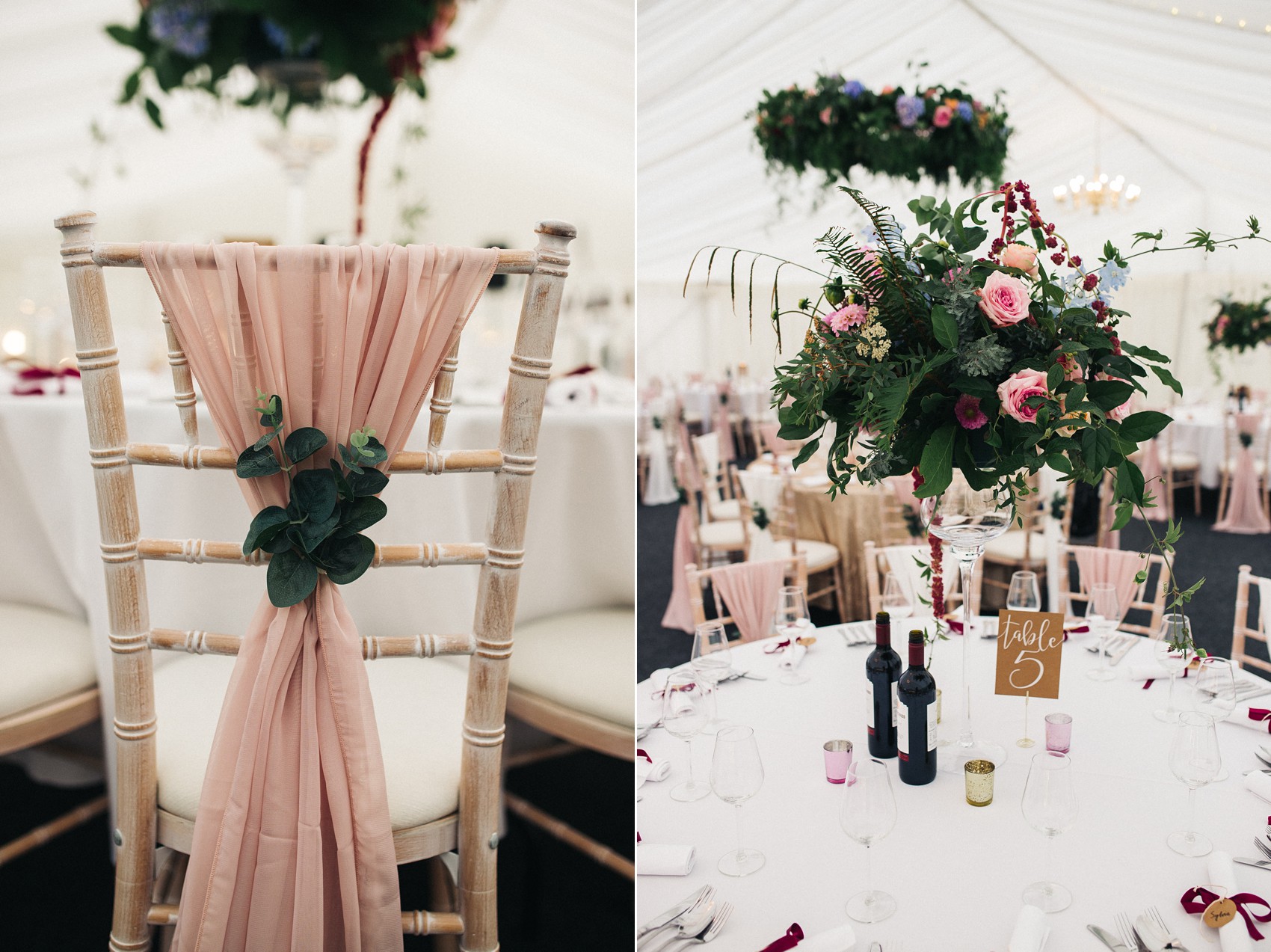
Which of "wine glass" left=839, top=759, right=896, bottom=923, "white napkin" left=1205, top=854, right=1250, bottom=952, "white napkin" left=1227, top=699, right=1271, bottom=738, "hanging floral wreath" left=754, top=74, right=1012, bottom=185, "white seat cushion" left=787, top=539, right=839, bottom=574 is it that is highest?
"hanging floral wreath" left=754, top=74, right=1012, bottom=185

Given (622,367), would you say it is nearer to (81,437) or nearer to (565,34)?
(565,34)

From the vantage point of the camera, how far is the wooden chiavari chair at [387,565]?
1.05m

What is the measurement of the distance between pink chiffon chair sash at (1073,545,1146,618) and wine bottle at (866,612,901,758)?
3.31ft

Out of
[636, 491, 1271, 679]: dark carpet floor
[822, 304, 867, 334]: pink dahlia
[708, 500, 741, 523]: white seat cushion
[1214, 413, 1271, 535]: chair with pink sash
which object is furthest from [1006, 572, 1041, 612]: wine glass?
[1214, 413, 1271, 535]: chair with pink sash

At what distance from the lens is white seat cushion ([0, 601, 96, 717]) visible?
4.43 feet

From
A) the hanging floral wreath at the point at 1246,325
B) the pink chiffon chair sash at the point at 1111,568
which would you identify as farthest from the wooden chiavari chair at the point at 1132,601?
the hanging floral wreath at the point at 1246,325

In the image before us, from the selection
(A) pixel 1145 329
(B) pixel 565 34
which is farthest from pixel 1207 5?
(A) pixel 1145 329

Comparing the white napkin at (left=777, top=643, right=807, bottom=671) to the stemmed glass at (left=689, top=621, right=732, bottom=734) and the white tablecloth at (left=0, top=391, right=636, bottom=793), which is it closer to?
the stemmed glass at (left=689, top=621, right=732, bottom=734)

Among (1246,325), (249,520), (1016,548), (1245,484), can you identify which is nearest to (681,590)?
(1016,548)

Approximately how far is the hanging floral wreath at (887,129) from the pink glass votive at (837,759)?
83.9 inches

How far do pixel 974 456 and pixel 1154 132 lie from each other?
6899 mm

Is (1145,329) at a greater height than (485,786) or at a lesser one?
greater

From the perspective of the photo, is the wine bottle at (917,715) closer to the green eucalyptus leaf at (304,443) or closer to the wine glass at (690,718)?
the wine glass at (690,718)

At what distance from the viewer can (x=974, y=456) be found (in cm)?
110
